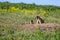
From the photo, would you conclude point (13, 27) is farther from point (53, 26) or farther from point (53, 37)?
point (53, 37)

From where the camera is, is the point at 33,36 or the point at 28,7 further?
the point at 28,7

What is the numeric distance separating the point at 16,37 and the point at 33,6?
28.1 metres

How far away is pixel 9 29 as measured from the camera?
1518cm

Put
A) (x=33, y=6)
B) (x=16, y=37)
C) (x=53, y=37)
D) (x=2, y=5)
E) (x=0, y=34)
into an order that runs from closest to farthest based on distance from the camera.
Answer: (x=53, y=37) < (x=16, y=37) < (x=0, y=34) < (x=2, y=5) < (x=33, y=6)

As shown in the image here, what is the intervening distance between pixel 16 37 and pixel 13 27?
4.21 metres

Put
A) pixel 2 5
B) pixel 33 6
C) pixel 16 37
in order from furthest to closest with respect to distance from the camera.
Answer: pixel 33 6 < pixel 2 5 < pixel 16 37

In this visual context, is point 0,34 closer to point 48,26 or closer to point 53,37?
point 48,26

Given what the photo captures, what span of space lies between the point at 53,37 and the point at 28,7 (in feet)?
91.6

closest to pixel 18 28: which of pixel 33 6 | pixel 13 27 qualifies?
pixel 13 27

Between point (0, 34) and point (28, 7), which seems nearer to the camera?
point (0, 34)

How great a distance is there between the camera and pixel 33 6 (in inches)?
1569

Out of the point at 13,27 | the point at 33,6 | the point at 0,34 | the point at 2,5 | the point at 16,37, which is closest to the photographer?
the point at 16,37

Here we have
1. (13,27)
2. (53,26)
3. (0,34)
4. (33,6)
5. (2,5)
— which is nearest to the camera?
(0,34)

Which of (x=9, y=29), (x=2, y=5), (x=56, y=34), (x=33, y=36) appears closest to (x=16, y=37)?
(x=33, y=36)
